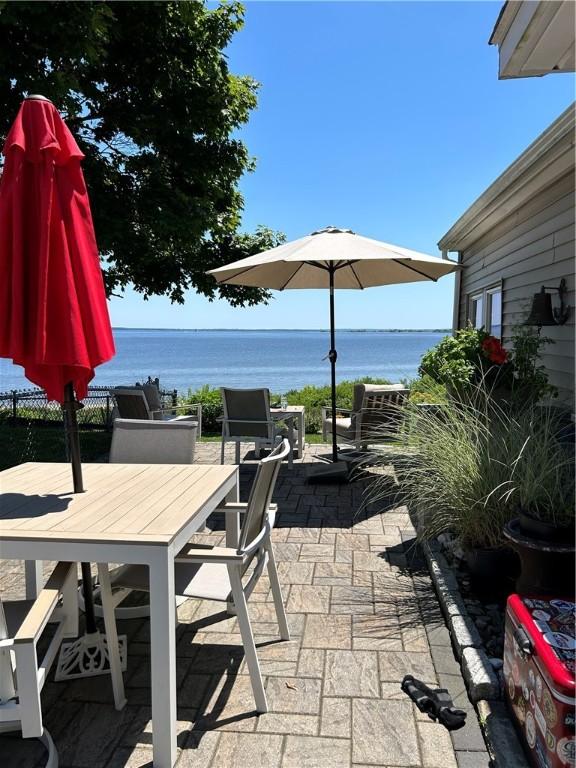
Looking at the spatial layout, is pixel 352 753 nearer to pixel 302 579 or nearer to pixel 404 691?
pixel 404 691

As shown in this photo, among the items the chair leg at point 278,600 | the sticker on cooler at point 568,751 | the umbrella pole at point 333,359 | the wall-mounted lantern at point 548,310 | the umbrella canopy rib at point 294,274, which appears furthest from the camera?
the umbrella canopy rib at point 294,274

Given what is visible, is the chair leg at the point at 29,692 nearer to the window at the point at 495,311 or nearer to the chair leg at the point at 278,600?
the chair leg at the point at 278,600

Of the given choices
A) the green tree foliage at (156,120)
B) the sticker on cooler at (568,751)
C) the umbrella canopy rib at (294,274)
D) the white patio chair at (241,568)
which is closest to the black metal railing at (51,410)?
the green tree foliage at (156,120)

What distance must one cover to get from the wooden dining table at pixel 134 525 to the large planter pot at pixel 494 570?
4.35ft

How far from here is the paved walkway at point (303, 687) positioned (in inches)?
78.1

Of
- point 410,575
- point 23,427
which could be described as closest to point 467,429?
point 410,575

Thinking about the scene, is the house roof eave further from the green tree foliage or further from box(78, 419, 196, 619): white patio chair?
the green tree foliage

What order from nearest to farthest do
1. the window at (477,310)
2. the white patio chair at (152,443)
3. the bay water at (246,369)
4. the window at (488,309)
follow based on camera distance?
the white patio chair at (152,443) < the window at (488,309) < the window at (477,310) < the bay water at (246,369)

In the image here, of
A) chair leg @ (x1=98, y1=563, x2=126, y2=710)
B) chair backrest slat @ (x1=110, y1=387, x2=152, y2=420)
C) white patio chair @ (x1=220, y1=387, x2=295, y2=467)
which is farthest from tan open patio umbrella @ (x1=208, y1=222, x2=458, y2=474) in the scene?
chair leg @ (x1=98, y1=563, x2=126, y2=710)

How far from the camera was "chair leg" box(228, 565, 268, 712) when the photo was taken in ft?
7.28

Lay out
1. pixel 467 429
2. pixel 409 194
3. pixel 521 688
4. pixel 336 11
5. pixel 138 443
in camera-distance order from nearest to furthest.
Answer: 1. pixel 521 688
2. pixel 138 443
3. pixel 467 429
4. pixel 336 11
5. pixel 409 194

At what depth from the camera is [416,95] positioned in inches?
310

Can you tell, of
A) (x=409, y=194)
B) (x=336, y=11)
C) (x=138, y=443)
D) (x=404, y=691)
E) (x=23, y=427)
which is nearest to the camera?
(x=404, y=691)

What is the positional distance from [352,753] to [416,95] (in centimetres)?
806
